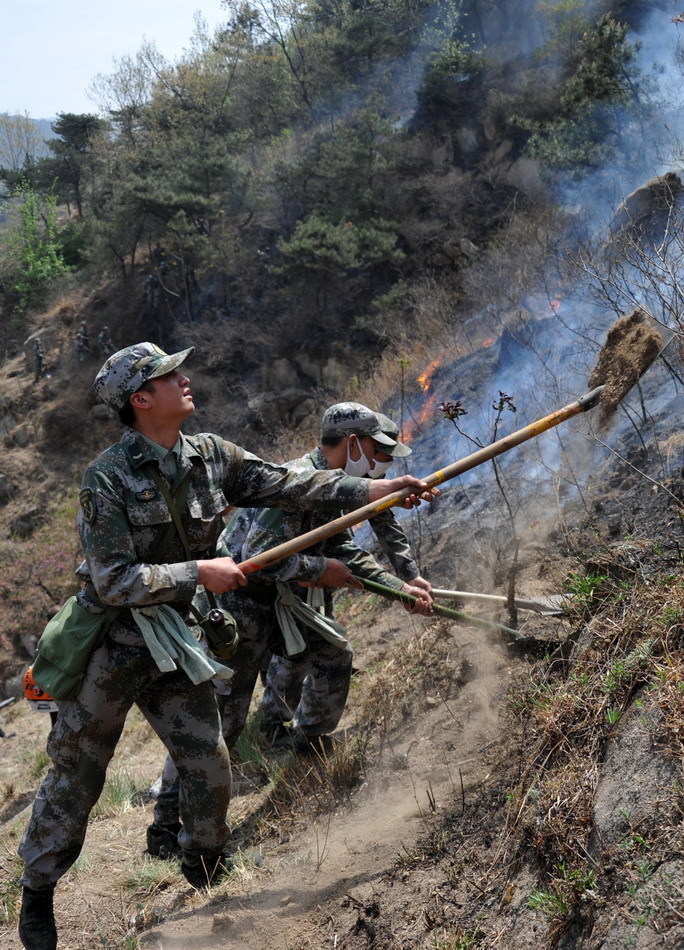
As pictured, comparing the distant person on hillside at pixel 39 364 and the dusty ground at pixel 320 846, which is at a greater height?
the distant person on hillside at pixel 39 364

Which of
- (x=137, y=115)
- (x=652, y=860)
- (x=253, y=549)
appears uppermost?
(x=137, y=115)

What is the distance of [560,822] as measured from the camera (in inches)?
113

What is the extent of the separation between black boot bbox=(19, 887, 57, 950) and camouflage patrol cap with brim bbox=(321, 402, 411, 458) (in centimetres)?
248

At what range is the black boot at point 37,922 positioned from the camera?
348cm

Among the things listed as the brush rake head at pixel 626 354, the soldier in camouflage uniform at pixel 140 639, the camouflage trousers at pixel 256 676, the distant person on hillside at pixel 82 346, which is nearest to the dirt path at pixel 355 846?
the soldier in camouflage uniform at pixel 140 639

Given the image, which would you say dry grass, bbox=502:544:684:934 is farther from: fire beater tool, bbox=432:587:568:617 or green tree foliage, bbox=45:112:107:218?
green tree foliage, bbox=45:112:107:218

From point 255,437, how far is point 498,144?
11.3 m

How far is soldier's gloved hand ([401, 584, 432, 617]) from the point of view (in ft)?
15.6

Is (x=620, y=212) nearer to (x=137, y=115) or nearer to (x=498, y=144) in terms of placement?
(x=498, y=144)

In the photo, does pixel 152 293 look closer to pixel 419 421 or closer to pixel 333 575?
pixel 419 421

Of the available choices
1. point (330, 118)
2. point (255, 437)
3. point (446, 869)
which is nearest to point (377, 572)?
point (446, 869)

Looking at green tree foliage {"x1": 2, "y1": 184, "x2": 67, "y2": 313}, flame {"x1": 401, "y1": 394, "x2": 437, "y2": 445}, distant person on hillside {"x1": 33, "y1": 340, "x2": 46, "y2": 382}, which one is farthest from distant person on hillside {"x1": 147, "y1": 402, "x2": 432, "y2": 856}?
green tree foliage {"x1": 2, "y1": 184, "x2": 67, "y2": 313}

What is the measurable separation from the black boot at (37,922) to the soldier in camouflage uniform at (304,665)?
1.28 meters

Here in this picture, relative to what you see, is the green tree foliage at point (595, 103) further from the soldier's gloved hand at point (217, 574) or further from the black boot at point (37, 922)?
the black boot at point (37, 922)
